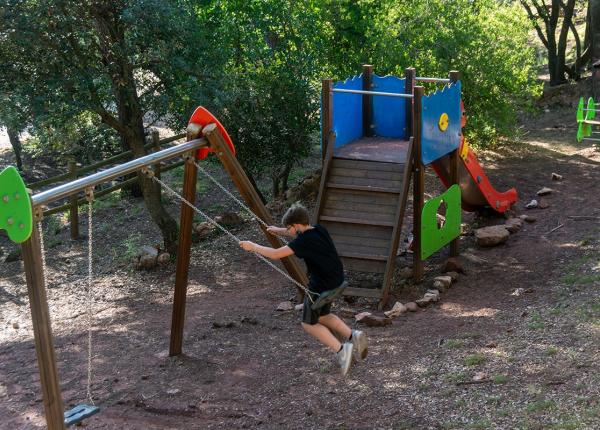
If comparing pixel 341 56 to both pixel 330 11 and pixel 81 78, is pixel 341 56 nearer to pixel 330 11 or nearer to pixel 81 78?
pixel 330 11

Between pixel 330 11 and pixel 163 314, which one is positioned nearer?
pixel 163 314

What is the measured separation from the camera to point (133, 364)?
22.3 ft

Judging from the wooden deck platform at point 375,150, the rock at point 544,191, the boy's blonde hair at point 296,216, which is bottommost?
the rock at point 544,191

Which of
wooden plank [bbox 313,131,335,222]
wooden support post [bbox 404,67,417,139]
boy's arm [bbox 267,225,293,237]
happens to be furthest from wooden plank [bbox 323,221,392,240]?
wooden support post [bbox 404,67,417,139]

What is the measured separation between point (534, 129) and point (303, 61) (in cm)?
712

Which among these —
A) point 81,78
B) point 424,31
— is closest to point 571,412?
point 81,78

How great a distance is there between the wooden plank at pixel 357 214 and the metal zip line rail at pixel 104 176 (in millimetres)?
2410

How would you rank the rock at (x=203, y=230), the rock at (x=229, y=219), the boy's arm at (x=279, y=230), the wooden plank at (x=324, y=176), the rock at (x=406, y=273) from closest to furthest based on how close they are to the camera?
1. the boy's arm at (x=279, y=230)
2. the wooden plank at (x=324, y=176)
3. the rock at (x=406, y=273)
4. the rock at (x=203, y=230)
5. the rock at (x=229, y=219)

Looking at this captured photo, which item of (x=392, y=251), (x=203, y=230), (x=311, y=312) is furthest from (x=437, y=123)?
(x=203, y=230)

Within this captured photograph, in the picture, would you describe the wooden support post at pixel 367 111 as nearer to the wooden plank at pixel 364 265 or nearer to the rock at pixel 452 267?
the rock at pixel 452 267

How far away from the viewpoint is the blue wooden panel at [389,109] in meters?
9.64

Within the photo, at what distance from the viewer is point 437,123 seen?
332 inches

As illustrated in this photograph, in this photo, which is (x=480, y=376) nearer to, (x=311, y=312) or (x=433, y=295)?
(x=311, y=312)

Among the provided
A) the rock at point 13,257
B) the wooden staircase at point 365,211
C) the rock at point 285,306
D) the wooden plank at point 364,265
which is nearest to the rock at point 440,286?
the wooden staircase at point 365,211
